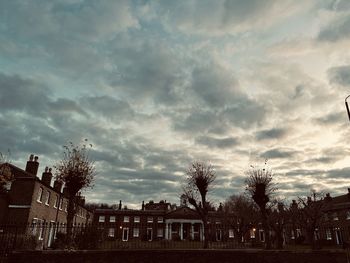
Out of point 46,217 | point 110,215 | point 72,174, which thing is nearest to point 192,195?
point 72,174

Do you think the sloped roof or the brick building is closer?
the brick building

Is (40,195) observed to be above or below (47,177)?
below

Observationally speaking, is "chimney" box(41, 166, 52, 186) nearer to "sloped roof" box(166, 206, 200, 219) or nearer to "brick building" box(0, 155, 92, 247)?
"brick building" box(0, 155, 92, 247)

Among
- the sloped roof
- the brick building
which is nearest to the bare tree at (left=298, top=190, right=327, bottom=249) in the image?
the brick building

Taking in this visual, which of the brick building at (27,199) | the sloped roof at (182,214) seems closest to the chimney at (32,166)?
the brick building at (27,199)

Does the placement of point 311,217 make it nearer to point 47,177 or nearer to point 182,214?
point 47,177

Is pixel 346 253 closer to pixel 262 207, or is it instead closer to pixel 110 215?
pixel 262 207

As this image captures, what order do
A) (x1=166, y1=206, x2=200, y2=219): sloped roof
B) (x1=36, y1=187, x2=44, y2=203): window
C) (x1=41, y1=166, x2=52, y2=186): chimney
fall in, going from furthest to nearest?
(x1=166, y1=206, x2=200, y2=219): sloped roof, (x1=41, y1=166, x2=52, y2=186): chimney, (x1=36, y1=187, x2=44, y2=203): window

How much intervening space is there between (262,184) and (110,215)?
6127cm

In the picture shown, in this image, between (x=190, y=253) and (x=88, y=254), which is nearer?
(x=88, y=254)

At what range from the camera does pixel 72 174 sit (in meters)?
20.1

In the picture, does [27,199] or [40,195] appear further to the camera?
[40,195]

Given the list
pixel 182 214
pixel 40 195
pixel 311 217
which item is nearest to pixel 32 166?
pixel 40 195

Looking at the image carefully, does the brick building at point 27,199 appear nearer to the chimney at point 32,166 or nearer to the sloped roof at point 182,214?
the chimney at point 32,166
